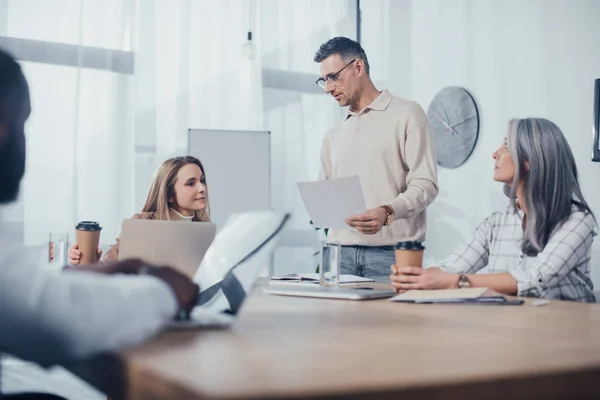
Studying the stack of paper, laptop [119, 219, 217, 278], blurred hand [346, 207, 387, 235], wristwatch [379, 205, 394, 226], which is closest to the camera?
laptop [119, 219, 217, 278]

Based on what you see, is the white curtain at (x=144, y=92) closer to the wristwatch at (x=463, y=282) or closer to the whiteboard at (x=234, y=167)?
the whiteboard at (x=234, y=167)

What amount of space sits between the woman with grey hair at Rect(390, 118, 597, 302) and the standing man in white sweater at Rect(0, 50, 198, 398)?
103 cm

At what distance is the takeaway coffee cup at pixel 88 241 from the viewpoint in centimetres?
210

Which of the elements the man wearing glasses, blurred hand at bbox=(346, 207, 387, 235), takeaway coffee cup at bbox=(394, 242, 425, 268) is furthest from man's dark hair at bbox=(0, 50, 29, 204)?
the man wearing glasses

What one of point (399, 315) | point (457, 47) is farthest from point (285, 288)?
point (457, 47)

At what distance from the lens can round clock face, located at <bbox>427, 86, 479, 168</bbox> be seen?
4301mm

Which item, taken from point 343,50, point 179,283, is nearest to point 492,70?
point 343,50

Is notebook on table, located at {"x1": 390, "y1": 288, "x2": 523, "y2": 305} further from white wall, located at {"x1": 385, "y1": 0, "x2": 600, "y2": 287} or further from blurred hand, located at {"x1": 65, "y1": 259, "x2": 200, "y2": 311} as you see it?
white wall, located at {"x1": 385, "y1": 0, "x2": 600, "y2": 287}

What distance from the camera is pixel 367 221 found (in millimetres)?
2350

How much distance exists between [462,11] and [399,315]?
11.8ft

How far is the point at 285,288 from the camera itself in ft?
5.89

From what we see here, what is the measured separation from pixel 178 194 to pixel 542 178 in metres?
1.48

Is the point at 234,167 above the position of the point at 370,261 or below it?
above

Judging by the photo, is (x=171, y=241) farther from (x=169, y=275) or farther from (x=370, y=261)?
(x=370, y=261)
